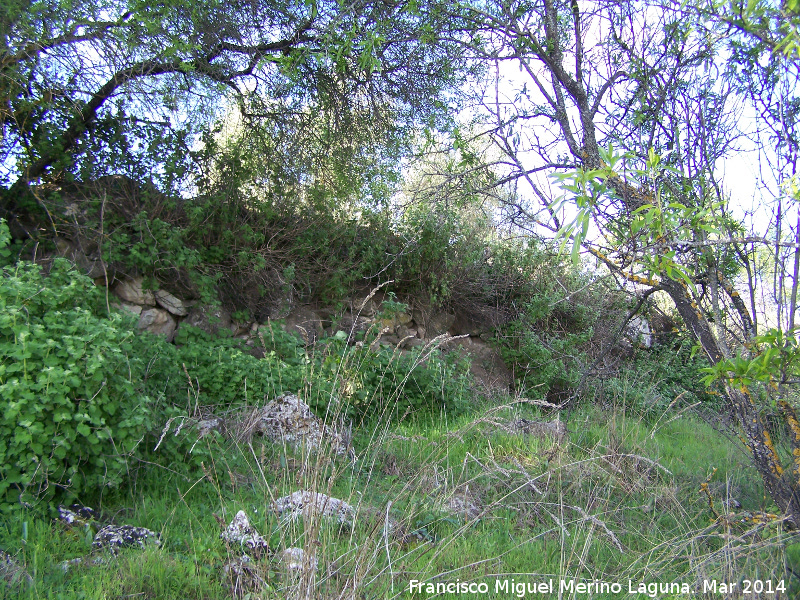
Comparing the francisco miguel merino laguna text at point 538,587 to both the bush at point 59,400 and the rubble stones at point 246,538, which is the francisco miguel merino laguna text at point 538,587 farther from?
the bush at point 59,400

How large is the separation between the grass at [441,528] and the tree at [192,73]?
9.81 ft

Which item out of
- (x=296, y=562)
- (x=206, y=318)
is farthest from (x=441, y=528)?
(x=206, y=318)

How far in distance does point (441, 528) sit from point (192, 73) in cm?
492

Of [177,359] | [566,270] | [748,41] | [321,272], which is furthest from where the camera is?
[566,270]

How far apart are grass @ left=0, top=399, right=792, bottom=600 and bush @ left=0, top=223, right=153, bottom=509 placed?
235 millimetres

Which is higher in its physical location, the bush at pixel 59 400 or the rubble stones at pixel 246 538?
the bush at pixel 59 400

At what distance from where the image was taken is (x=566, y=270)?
28.1 feet

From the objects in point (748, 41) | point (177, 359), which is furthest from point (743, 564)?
point (177, 359)

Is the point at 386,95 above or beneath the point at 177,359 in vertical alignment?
above

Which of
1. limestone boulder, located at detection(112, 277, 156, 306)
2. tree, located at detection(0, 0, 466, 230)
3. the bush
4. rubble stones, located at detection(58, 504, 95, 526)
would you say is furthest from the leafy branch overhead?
rubble stones, located at detection(58, 504, 95, 526)

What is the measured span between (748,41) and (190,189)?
17.0ft

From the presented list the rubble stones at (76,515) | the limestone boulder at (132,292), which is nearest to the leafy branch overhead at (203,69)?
the limestone boulder at (132,292)

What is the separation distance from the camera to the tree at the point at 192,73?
468cm

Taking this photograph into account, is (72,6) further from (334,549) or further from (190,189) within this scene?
(334,549)
